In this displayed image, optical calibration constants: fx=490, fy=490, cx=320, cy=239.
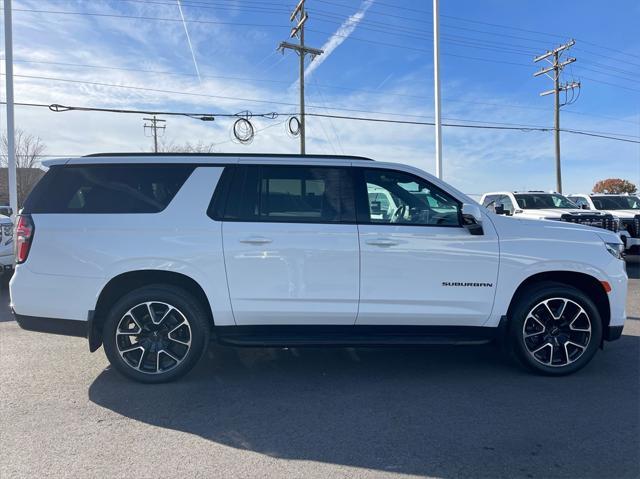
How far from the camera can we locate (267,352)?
533 centimetres

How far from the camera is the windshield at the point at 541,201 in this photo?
13.6m

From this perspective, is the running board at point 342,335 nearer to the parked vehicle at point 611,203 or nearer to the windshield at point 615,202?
the parked vehicle at point 611,203

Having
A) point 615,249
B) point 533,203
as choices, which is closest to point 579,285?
point 615,249

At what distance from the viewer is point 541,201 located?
1382 cm

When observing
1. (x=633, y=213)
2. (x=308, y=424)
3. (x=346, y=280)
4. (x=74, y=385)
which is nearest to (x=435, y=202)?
(x=346, y=280)

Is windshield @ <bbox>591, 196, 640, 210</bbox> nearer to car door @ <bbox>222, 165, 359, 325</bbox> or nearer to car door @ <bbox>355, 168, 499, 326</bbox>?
car door @ <bbox>355, 168, 499, 326</bbox>

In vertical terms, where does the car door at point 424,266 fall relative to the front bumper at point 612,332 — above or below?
above

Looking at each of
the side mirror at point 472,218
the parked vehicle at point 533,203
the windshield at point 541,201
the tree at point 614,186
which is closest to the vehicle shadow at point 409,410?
the side mirror at point 472,218

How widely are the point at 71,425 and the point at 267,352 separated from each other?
2.14m

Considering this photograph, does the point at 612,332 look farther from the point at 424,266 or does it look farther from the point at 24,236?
the point at 24,236

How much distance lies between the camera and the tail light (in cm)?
417

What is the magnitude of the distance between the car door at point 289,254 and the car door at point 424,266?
0.14 meters

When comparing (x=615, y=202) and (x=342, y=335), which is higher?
(x=615, y=202)

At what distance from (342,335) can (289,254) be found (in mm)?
877
